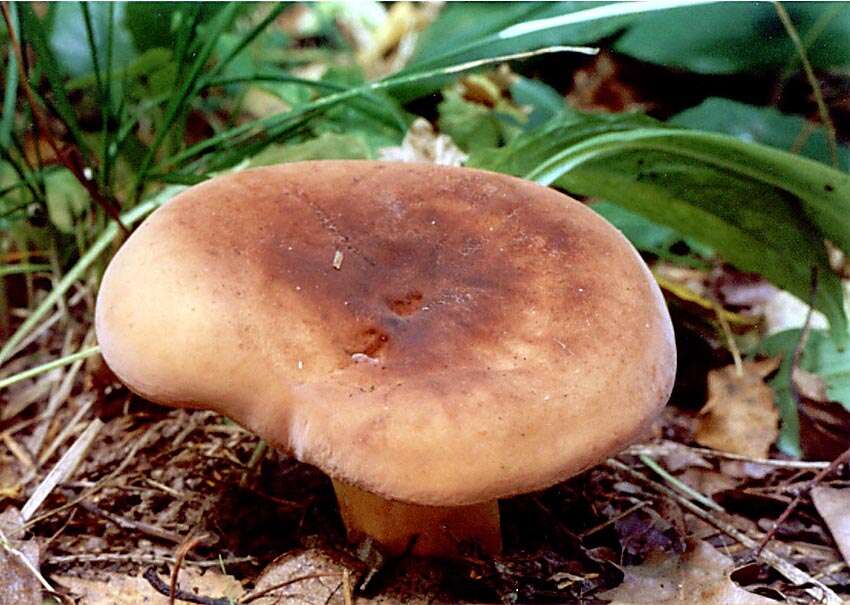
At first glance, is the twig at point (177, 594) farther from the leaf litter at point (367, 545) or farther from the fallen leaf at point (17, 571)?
the fallen leaf at point (17, 571)

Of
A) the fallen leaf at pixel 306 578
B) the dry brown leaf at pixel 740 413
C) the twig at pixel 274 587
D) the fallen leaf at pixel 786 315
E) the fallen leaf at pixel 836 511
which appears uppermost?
the twig at pixel 274 587

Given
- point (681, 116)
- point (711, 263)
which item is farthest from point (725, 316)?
point (681, 116)

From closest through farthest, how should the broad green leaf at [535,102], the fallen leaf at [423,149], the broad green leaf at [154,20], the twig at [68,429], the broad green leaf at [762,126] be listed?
the twig at [68,429] < the fallen leaf at [423,149] < the broad green leaf at [154,20] < the broad green leaf at [762,126] < the broad green leaf at [535,102]

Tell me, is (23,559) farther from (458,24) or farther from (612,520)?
(458,24)

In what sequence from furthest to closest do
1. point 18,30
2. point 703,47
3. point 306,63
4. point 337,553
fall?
point 306,63 → point 703,47 → point 18,30 → point 337,553

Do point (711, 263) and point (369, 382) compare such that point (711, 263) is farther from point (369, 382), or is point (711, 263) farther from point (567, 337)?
point (369, 382)

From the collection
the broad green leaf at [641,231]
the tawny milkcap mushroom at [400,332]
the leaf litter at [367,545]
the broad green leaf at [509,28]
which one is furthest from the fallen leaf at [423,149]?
the leaf litter at [367,545]
